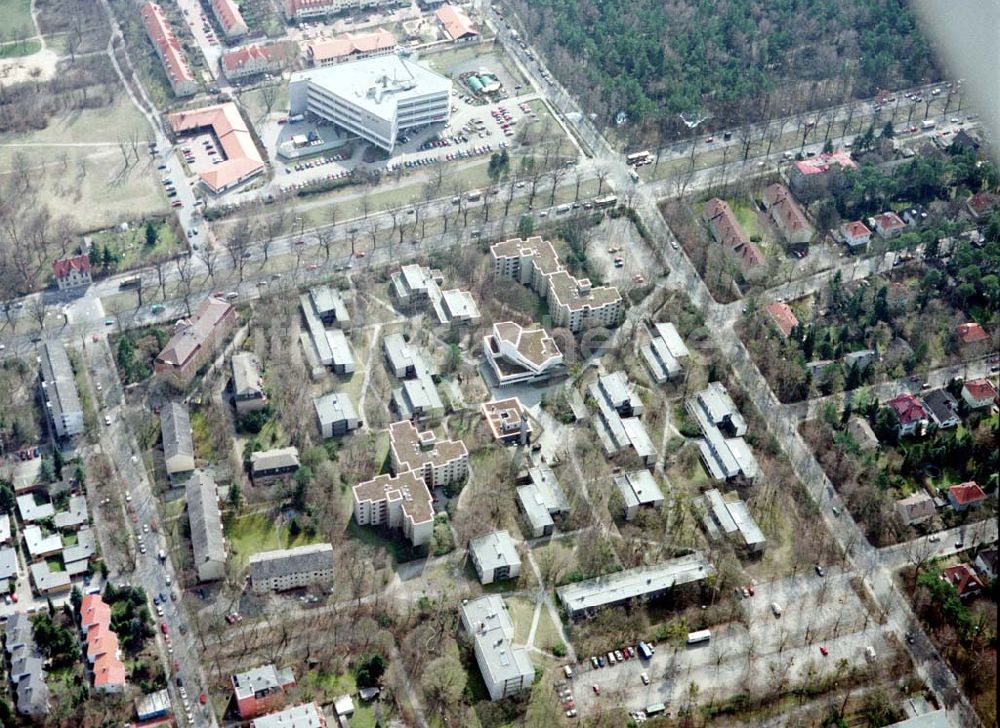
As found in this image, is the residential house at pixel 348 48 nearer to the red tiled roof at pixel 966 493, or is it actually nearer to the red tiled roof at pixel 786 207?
the red tiled roof at pixel 786 207

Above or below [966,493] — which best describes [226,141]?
above

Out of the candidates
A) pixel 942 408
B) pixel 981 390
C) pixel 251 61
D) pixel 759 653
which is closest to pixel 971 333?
pixel 981 390

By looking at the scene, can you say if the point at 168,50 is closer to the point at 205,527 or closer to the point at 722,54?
the point at 722,54

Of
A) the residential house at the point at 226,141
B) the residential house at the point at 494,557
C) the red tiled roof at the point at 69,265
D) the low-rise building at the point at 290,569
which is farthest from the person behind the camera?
the residential house at the point at 226,141

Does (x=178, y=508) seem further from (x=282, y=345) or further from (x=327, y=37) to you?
(x=327, y=37)

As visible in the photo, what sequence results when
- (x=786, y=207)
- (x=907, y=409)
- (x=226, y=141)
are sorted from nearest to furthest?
(x=907, y=409) → (x=786, y=207) → (x=226, y=141)

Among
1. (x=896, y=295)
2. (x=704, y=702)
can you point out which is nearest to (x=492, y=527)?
(x=704, y=702)

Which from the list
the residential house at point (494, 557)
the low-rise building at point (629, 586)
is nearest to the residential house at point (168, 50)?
the residential house at point (494, 557)
